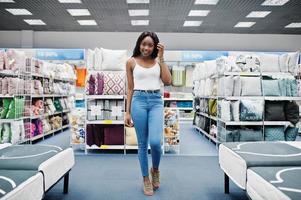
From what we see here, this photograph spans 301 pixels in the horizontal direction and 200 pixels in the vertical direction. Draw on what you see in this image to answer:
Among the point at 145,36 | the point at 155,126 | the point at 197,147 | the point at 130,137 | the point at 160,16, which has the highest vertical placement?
the point at 160,16

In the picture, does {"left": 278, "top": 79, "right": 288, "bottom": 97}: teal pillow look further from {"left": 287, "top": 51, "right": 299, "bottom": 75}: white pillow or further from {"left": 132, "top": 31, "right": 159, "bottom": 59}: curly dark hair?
{"left": 132, "top": 31, "right": 159, "bottom": 59}: curly dark hair

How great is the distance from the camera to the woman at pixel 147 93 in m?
2.46

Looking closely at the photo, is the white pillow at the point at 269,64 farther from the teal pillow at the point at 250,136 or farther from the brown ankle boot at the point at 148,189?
the brown ankle boot at the point at 148,189

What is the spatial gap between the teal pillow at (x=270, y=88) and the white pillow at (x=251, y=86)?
3.6 inches

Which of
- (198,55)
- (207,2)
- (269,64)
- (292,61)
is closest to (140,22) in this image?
(198,55)

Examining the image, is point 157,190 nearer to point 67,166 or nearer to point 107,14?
point 67,166

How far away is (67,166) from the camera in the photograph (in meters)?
2.53

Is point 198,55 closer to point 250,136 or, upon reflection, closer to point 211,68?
point 211,68

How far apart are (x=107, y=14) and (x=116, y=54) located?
5.21 metres

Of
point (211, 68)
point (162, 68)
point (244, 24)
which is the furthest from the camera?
point (244, 24)

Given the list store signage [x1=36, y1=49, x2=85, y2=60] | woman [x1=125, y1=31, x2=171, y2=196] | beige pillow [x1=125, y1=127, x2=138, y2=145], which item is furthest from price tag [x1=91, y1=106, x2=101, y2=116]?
store signage [x1=36, y1=49, x2=85, y2=60]

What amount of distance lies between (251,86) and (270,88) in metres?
0.33

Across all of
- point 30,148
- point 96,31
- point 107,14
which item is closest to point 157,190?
point 30,148

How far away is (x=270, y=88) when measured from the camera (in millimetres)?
4574
